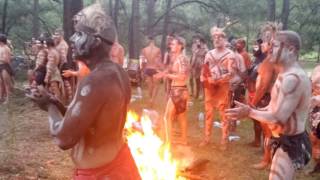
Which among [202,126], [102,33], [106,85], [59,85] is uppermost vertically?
[102,33]

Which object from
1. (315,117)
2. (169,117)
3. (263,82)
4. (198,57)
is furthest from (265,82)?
(198,57)

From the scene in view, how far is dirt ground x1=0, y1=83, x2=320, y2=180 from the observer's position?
279 inches

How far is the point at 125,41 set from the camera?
37031mm

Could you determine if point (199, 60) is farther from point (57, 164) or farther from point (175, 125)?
point (57, 164)

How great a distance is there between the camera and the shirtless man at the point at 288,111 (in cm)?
441

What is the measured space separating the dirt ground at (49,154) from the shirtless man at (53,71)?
0.82 m

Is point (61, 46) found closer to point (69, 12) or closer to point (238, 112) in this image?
point (69, 12)

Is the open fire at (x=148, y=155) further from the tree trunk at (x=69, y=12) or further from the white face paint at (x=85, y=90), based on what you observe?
the tree trunk at (x=69, y=12)

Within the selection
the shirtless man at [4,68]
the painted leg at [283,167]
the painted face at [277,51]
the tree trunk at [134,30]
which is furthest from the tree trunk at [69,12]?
the painted leg at [283,167]

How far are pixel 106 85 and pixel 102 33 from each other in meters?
0.35

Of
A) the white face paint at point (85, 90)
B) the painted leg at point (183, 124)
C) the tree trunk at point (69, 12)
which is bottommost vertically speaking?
the painted leg at point (183, 124)

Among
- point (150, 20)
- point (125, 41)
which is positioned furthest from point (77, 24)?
point (125, 41)

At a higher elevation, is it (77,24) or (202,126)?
(77,24)

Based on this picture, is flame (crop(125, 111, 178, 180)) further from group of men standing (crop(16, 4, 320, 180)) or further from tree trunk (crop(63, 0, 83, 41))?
tree trunk (crop(63, 0, 83, 41))
